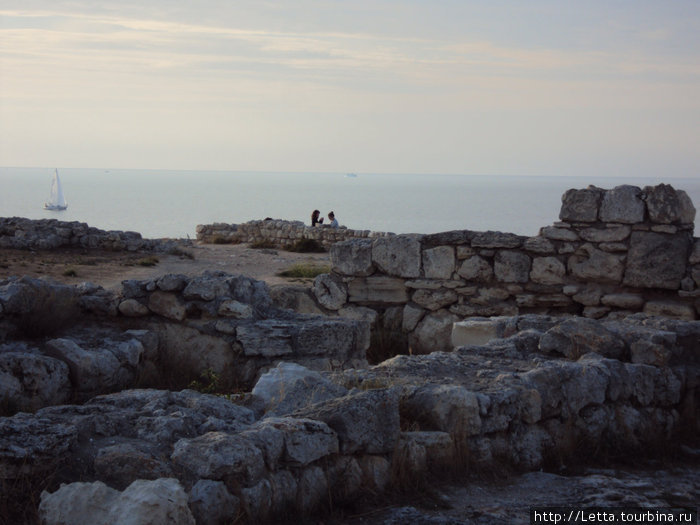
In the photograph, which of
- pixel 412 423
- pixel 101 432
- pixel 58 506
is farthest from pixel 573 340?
pixel 58 506

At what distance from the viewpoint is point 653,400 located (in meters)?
5.38

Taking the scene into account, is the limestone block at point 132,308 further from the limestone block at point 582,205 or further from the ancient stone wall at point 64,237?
the ancient stone wall at point 64,237

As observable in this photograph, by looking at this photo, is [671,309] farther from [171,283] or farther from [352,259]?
[171,283]

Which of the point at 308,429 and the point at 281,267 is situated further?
the point at 281,267

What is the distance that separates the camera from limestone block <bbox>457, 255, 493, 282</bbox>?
9594 mm

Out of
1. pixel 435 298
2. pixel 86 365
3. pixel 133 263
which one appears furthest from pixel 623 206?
pixel 133 263

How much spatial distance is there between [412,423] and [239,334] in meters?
2.69

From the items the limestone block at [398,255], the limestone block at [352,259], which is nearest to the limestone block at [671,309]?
the limestone block at [398,255]

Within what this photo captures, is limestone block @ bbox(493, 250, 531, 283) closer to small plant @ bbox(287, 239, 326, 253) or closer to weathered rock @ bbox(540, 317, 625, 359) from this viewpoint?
weathered rock @ bbox(540, 317, 625, 359)

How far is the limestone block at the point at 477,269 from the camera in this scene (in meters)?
9.59

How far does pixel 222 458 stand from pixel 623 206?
24.0 ft

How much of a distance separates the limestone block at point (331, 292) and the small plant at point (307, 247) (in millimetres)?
Result: 11581

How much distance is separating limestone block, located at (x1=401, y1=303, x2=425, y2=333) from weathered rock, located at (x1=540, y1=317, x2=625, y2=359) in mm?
3760

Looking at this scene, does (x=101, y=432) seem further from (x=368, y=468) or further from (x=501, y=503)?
(x=501, y=503)
